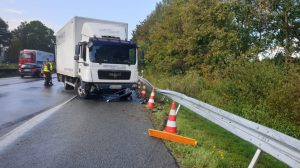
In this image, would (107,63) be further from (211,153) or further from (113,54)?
(211,153)

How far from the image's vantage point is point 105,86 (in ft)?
56.0

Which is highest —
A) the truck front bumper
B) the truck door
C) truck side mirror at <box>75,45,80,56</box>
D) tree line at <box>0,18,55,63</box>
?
tree line at <box>0,18,55,63</box>

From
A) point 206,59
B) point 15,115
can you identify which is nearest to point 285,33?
point 206,59

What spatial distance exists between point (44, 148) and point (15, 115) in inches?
188

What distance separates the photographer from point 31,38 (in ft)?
399

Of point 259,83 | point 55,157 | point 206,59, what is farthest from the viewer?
point 206,59

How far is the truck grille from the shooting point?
17.0 m

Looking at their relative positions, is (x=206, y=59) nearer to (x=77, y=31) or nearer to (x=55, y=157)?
(x=77, y=31)

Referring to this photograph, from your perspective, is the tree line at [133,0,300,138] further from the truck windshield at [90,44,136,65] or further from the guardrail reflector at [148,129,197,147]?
the guardrail reflector at [148,129,197,147]

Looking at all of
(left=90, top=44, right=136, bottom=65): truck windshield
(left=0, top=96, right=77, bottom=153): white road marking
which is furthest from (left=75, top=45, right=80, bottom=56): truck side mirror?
(left=0, top=96, right=77, bottom=153): white road marking

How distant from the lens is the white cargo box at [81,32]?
17.6 metres

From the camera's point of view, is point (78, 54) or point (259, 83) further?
point (78, 54)

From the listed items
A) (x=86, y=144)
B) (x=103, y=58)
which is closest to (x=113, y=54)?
(x=103, y=58)

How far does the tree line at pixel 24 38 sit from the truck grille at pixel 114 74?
96351 mm
